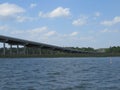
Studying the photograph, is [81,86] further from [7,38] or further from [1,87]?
[7,38]

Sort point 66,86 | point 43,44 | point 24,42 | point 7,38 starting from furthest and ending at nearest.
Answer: point 43,44, point 24,42, point 7,38, point 66,86

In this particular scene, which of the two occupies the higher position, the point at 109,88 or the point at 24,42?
the point at 24,42

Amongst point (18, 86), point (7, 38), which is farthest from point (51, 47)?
point (18, 86)

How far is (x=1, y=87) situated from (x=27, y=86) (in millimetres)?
2236

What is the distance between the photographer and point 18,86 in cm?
2911

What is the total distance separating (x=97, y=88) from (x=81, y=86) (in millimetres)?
1762

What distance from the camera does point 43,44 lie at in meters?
181

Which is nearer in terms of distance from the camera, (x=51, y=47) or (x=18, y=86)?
(x=18, y=86)

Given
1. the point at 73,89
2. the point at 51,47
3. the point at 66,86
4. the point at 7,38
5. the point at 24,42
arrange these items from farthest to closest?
1. the point at 51,47
2. the point at 24,42
3. the point at 7,38
4. the point at 66,86
5. the point at 73,89

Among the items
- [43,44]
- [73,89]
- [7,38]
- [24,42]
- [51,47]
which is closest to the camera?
[73,89]

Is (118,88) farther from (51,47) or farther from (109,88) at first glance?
(51,47)

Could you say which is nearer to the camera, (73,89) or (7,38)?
(73,89)

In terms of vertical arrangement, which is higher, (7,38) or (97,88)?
(7,38)

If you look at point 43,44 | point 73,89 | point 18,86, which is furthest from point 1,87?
point 43,44
